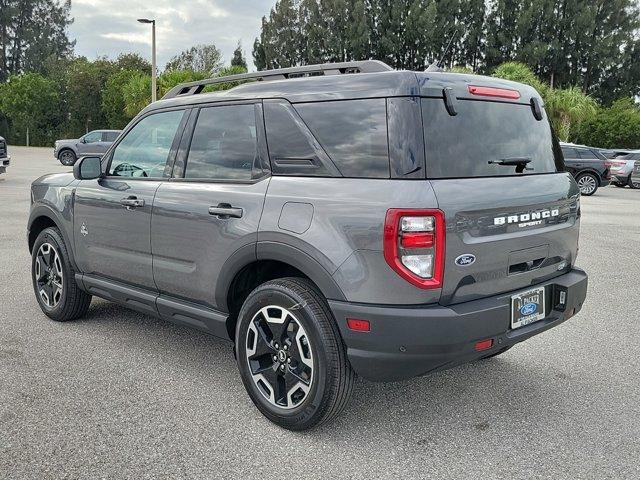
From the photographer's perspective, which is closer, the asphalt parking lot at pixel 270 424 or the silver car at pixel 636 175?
the asphalt parking lot at pixel 270 424

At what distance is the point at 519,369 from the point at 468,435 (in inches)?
44.0

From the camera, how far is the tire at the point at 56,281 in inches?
191

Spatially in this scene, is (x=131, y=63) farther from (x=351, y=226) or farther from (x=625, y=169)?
(x=351, y=226)

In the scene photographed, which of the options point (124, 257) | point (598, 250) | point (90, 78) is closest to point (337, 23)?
point (90, 78)

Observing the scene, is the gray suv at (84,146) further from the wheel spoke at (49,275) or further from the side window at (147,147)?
the side window at (147,147)

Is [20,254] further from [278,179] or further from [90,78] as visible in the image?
[90,78]

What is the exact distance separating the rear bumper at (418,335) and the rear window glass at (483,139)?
2.14ft

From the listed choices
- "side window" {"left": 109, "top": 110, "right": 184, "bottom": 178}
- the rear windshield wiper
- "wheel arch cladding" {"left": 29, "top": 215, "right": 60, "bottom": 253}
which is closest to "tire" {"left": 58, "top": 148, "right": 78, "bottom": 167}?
"wheel arch cladding" {"left": 29, "top": 215, "right": 60, "bottom": 253}

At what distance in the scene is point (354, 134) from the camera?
3055mm

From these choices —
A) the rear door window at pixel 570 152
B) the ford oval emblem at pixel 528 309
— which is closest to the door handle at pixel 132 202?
the ford oval emblem at pixel 528 309

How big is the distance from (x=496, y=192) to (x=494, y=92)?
1.96 feet

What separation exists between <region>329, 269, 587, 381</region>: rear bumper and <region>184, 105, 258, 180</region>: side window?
1.07m

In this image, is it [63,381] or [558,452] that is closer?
[558,452]

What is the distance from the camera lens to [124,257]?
4230mm
